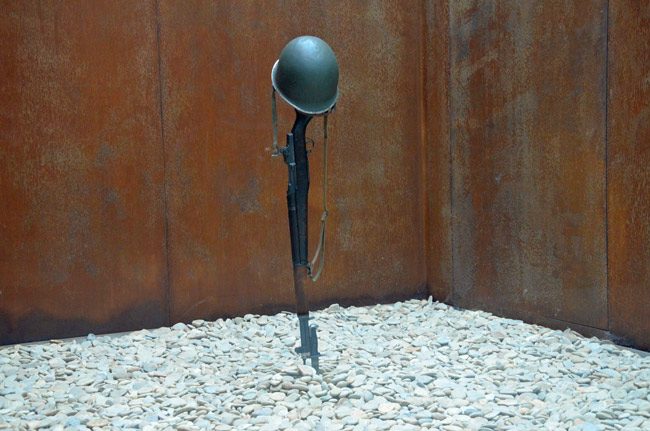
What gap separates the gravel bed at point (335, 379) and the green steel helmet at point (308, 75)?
1156 millimetres

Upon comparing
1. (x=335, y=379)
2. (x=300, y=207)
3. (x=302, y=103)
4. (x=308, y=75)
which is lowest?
(x=335, y=379)

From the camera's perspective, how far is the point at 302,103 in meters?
3.09

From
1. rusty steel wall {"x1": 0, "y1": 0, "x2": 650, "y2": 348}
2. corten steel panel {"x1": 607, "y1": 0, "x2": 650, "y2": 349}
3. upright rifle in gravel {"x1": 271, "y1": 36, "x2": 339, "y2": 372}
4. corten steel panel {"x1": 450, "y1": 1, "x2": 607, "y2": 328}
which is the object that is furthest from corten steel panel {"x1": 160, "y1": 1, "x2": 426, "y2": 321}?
corten steel panel {"x1": 607, "y1": 0, "x2": 650, "y2": 349}

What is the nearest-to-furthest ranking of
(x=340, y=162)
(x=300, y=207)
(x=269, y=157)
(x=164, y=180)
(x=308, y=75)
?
(x=308, y=75)
(x=300, y=207)
(x=164, y=180)
(x=269, y=157)
(x=340, y=162)

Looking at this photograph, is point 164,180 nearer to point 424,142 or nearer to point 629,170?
point 424,142

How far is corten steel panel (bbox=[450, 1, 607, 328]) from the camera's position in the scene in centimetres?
370

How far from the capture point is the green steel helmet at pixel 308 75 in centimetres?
305

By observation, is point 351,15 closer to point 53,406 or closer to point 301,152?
point 301,152

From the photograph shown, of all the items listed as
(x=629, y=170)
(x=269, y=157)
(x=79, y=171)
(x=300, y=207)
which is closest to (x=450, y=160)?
(x=269, y=157)

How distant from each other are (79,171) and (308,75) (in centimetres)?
167

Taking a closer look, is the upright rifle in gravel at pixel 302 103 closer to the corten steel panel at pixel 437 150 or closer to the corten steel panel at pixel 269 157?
the corten steel panel at pixel 269 157

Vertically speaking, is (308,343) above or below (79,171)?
below

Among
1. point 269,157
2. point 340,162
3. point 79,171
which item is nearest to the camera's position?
point 79,171

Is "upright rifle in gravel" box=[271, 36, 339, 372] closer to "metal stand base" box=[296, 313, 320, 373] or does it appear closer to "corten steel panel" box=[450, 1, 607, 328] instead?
"metal stand base" box=[296, 313, 320, 373]
